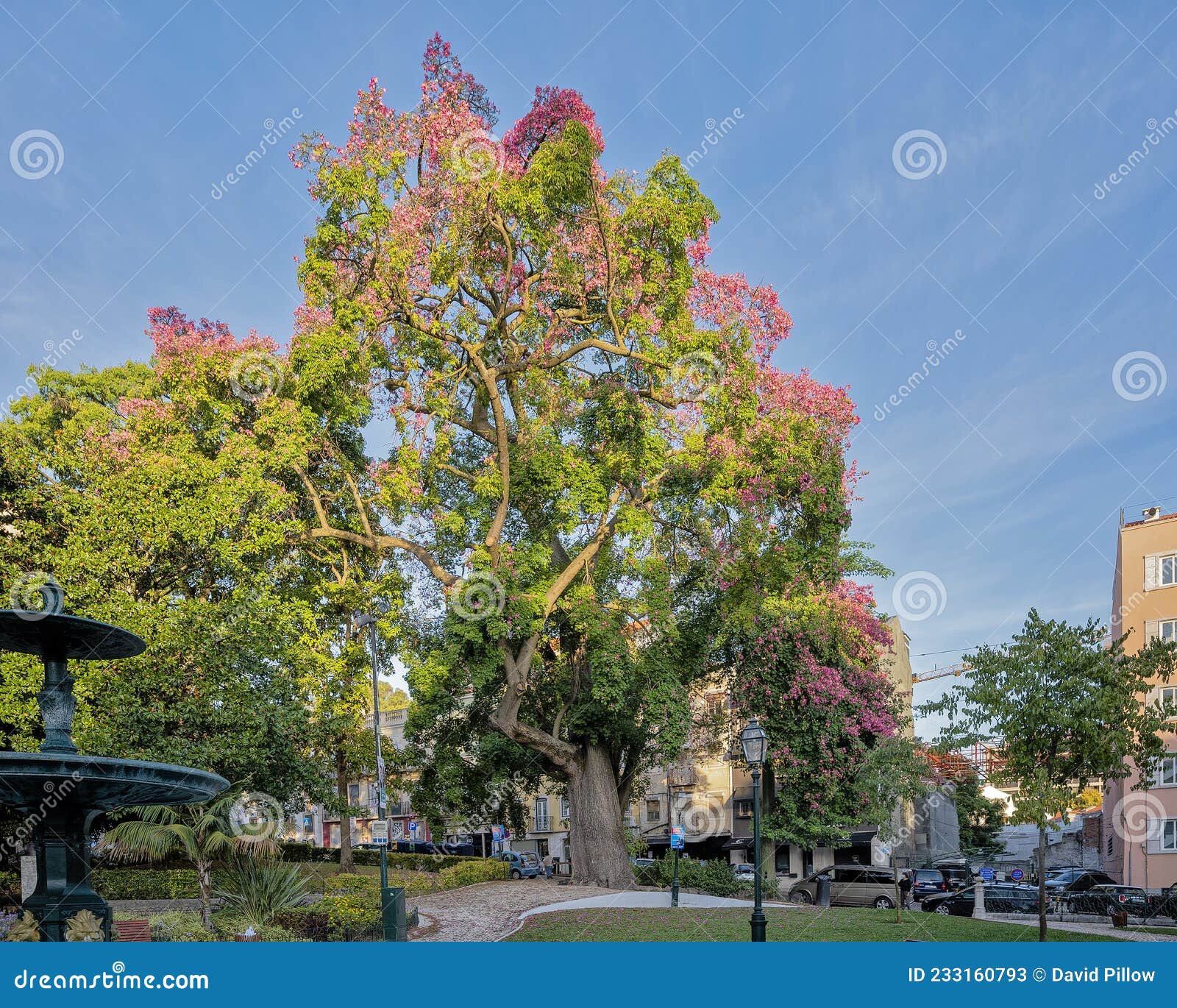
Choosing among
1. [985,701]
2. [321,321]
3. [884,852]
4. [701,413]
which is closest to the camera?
[985,701]

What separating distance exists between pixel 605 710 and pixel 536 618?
4429mm

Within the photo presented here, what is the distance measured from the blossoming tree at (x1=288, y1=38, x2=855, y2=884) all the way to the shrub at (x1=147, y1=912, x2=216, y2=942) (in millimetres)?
7614

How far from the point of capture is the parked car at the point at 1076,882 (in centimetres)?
3222

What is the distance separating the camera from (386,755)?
1405 inches

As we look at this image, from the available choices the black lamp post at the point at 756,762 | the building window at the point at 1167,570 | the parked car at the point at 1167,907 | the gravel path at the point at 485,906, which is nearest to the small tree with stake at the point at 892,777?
the parked car at the point at 1167,907

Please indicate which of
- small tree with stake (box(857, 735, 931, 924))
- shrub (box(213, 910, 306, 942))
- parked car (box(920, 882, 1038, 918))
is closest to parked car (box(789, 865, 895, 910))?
parked car (box(920, 882, 1038, 918))

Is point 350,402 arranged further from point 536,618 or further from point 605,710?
point 605,710

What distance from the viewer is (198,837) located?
1573 centimetres

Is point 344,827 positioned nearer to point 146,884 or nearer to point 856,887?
point 146,884

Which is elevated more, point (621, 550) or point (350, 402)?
point (350, 402)

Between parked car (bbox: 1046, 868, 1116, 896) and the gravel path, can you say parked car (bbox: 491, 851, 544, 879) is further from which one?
parked car (bbox: 1046, 868, 1116, 896)

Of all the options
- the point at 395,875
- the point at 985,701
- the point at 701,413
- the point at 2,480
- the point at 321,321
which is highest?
the point at 321,321

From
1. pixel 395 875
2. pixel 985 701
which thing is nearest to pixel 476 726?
pixel 395 875

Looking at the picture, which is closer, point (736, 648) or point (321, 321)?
point (321, 321)
